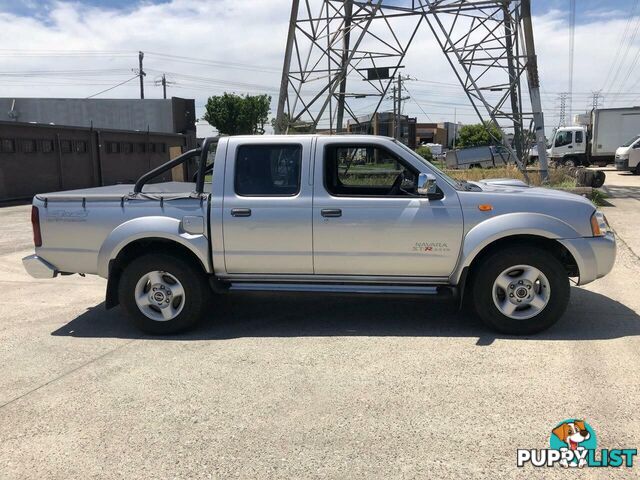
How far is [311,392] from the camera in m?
4.14

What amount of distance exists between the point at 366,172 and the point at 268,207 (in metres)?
1.35

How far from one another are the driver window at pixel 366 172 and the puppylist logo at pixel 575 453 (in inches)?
108

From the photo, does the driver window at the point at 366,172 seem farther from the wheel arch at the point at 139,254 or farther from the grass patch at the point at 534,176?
the grass patch at the point at 534,176

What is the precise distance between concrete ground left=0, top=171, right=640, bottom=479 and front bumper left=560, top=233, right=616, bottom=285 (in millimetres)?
608

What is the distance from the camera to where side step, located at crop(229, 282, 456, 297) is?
522cm

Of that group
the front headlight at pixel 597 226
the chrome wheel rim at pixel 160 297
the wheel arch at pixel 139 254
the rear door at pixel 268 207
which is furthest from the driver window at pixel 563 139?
the chrome wheel rim at pixel 160 297

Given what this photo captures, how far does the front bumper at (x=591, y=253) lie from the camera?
201 inches

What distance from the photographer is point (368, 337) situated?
17.3ft

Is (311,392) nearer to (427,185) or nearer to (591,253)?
(427,185)

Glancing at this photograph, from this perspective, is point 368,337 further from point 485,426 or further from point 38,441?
point 38,441

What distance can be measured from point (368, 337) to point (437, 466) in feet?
7.04

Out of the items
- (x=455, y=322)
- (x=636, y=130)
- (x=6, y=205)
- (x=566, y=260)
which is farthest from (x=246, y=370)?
(x=636, y=130)

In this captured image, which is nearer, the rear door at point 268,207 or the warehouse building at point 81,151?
the rear door at point 268,207

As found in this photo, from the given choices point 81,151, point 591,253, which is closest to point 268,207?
point 591,253
